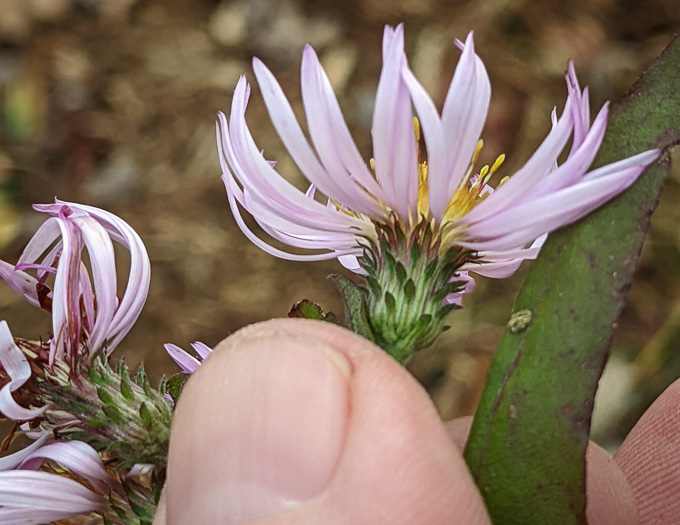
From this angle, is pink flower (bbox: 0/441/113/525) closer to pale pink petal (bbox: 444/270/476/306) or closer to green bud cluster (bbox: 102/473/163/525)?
green bud cluster (bbox: 102/473/163/525)

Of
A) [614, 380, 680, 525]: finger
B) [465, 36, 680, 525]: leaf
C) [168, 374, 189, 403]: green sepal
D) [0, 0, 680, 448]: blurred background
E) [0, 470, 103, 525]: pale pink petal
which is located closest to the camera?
[465, 36, 680, 525]: leaf

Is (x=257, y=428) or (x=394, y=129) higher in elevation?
(x=394, y=129)

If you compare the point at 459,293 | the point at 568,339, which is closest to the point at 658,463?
the point at 459,293

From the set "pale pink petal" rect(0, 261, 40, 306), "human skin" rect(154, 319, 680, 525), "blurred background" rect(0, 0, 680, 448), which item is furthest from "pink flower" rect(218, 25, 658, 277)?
"blurred background" rect(0, 0, 680, 448)

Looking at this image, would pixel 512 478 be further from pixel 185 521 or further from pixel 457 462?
pixel 185 521

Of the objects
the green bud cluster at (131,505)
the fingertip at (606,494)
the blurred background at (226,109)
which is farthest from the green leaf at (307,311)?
the blurred background at (226,109)

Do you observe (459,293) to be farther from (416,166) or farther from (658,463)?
(658,463)

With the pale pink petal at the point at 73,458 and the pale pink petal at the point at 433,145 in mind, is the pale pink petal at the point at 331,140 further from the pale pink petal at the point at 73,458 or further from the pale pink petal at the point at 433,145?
the pale pink petal at the point at 73,458
